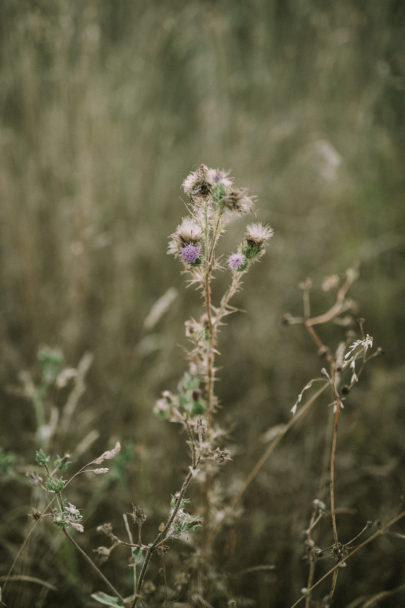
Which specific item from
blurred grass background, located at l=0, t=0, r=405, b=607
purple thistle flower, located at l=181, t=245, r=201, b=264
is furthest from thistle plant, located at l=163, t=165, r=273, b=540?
blurred grass background, located at l=0, t=0, r=405, b=607

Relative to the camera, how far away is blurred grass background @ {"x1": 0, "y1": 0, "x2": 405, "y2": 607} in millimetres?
1584

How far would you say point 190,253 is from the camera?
2.74 feet

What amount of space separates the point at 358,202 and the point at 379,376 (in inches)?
47.6

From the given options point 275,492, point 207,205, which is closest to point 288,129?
point 207,205

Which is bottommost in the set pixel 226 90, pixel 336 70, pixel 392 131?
pixel 392 131

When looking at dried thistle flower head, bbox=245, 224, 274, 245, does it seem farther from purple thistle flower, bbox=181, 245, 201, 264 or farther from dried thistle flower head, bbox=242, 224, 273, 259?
purple thistle flower, bbox=181, 245, 201, 264

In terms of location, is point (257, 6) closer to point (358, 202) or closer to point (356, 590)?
point (358, 202)

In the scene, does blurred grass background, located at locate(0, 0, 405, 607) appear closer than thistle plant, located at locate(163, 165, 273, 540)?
No

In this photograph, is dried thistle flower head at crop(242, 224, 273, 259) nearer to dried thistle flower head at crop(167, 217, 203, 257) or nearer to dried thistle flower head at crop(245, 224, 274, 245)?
dried thistle flower head at crop(245, 224, 274, 245)

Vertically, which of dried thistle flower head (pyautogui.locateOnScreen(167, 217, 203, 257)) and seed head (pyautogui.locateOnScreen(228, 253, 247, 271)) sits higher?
dried thistle flower head (pyautogui.locateOnScreen(167, 217, 203, 257))

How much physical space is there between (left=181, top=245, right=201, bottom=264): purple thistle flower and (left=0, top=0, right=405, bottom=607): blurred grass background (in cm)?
86

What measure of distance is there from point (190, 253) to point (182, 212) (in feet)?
6.46

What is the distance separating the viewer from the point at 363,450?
1.71 metres

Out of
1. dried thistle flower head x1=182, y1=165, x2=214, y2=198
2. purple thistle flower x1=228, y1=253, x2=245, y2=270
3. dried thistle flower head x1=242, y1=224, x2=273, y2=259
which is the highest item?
dried thistle flower head x1=182, y1=165, x2=214, y2=198
